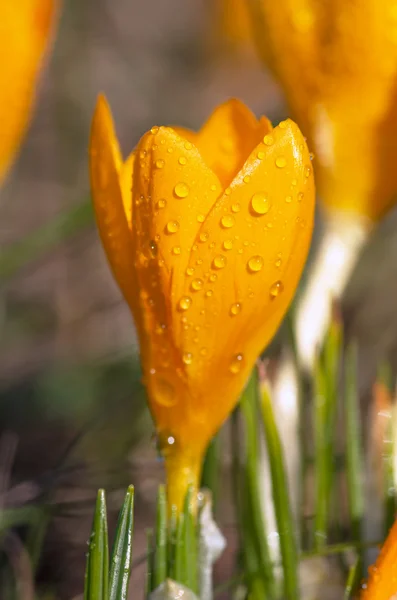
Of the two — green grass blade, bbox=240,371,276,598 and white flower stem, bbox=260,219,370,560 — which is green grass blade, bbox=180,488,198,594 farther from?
white flower stem, bbox=260,219,370,560

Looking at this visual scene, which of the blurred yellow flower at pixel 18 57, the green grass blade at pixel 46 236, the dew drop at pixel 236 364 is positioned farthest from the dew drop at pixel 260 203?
the green grass blade at pixel 46 236

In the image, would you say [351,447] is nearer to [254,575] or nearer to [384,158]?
[254,575]

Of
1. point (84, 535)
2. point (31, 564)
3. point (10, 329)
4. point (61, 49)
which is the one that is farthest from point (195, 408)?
point (61, 49)

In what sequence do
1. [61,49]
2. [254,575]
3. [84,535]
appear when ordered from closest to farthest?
[254,575], [84,535], [61,49]

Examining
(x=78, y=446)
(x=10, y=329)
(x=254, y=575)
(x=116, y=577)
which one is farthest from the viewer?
(x=10, y=329)

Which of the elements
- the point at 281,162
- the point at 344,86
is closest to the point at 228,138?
the point at 281,162

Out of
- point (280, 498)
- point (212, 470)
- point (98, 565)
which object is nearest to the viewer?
point (98, 565)

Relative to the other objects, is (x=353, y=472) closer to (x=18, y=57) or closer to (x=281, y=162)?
(x=281, y=162)
